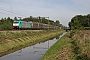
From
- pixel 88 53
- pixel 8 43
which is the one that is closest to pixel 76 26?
pixel 8 43

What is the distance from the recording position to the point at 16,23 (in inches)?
2297

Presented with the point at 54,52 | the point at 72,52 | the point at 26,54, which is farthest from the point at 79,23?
the point at 72,52

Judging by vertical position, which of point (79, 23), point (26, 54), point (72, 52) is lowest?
point (26, 54)

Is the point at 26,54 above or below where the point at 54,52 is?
below

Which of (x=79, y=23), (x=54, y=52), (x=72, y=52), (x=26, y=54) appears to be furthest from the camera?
(x=79, y=23)

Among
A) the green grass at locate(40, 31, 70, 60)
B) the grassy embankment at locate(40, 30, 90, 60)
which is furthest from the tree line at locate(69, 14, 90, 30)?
the grassy embankment at locate(40, 30, 90, 60)

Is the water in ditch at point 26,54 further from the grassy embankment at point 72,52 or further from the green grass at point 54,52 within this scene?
the grassy embankment at point 72,52

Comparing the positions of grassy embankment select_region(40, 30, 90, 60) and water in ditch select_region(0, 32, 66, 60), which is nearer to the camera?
grassy embankment select_region(40, 30, 90, 60)

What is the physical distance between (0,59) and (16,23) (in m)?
40.7

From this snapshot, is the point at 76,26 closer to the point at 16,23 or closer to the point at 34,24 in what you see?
the point at 16,23

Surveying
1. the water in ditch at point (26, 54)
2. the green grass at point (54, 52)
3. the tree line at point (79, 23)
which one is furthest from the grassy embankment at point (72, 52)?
the tree line at point (79, 23)

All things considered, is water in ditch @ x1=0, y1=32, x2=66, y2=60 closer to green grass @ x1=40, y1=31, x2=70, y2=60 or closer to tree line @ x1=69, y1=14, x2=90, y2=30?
green grass @ x1=40, y1=31, x2=70, y2=60

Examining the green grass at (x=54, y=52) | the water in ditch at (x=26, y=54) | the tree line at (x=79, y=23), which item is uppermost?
the tree line at (x=79, y=23)

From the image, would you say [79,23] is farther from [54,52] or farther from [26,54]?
[54,52]
